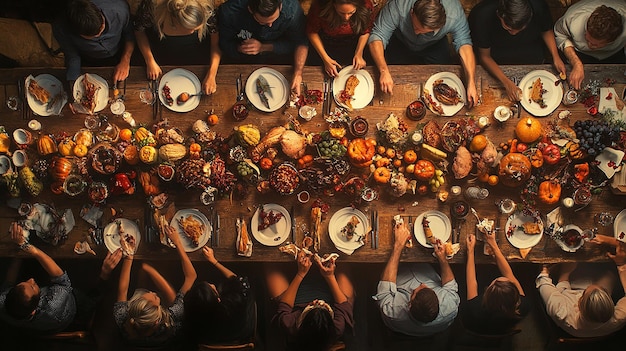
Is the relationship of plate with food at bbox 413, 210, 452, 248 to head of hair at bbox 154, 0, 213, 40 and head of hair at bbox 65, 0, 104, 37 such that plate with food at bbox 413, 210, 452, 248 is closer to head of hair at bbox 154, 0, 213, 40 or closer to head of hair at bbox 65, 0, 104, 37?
head of hair at bbox 154, 0, 213, 40

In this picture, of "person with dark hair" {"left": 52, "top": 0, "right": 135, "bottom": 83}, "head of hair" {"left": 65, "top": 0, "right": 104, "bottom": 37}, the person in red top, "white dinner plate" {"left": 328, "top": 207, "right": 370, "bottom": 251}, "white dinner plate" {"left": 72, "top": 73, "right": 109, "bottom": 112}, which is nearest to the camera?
"head of hair" {"left": 65, "top": 0, "right": 104, "bottom": 37}

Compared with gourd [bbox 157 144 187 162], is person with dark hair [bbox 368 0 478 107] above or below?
above

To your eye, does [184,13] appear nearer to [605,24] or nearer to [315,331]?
[315,331]

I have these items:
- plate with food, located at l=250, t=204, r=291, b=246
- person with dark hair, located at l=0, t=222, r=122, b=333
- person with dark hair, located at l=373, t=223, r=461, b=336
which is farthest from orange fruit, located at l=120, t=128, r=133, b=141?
person with dark hair, located at l=373, t=223, r=461, b=336

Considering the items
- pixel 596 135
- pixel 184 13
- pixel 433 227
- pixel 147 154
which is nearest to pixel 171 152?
pixel 147 154

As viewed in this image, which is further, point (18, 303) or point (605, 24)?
point (18, 303)

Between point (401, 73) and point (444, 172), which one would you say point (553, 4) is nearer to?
point (401, 73)
